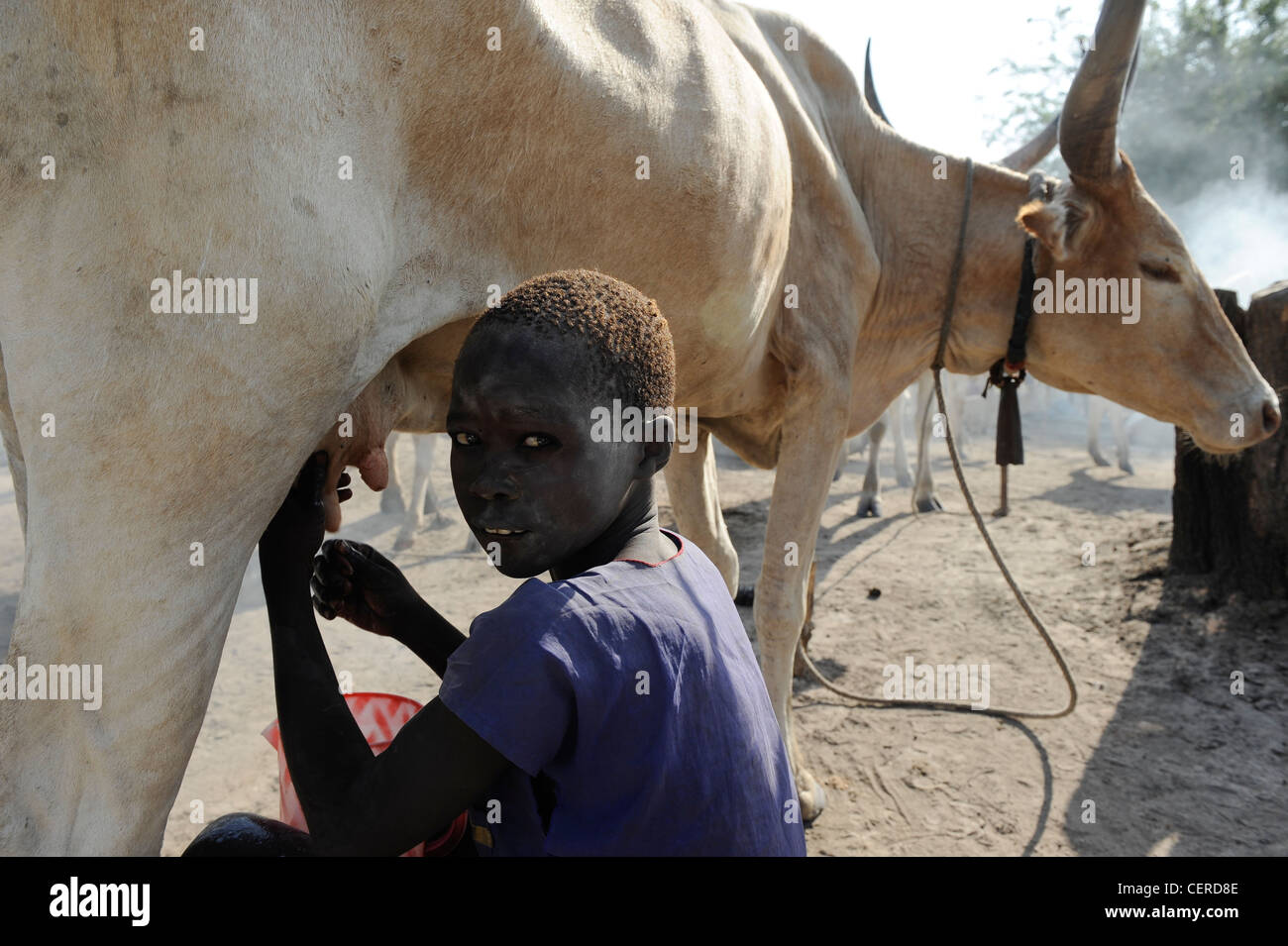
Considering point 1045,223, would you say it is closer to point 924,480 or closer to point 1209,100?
point 924,480

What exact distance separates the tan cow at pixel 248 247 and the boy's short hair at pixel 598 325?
0.28m

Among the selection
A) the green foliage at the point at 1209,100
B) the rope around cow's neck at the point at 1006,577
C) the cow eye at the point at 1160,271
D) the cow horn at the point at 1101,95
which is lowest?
the rope around cow's neck at the point at 1006,577

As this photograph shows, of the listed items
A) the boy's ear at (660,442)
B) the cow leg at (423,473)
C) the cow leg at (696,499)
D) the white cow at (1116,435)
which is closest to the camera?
the boy's ear at (660,442)

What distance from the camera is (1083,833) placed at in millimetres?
3240

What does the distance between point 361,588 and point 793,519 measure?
6.06 ft

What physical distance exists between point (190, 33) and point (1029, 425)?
2042cm

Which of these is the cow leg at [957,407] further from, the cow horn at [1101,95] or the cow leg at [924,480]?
the cow horn at [1101,95]

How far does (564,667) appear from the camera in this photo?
3.65ft

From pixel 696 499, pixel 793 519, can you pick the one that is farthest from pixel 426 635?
pixel 696 499

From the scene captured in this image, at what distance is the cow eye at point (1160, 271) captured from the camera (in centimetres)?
360

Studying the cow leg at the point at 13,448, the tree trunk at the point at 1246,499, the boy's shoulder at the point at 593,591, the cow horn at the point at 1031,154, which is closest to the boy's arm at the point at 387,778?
the boy's shoulder at the point at 593,591

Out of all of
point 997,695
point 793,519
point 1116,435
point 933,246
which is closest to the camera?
point 793,519

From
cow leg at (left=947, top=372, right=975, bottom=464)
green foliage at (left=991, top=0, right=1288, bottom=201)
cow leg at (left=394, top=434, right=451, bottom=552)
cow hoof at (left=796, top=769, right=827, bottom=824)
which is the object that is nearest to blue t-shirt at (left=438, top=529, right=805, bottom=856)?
cow hoof at (left=796, top=769, right=827, bottom=824)

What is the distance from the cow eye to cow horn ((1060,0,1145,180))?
42 cm
